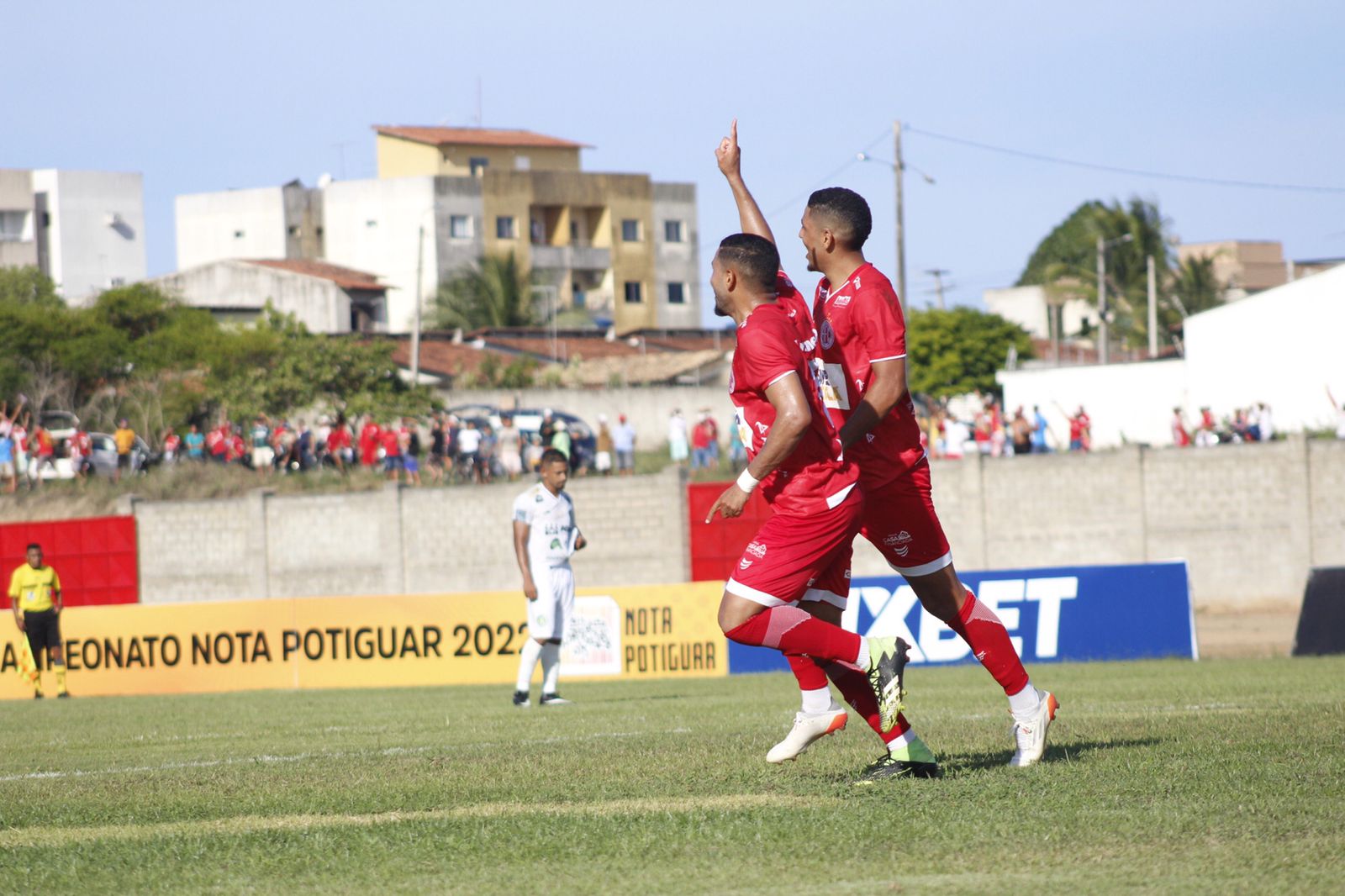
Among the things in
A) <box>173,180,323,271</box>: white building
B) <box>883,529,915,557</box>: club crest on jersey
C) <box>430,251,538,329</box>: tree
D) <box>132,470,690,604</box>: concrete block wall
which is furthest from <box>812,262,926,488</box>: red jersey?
<box>173,180,323,271</box>: white building

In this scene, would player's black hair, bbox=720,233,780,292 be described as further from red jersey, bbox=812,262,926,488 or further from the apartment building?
the apartment building

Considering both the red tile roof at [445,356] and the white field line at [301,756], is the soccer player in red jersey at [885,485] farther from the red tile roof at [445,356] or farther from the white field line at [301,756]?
the red tile roof at [445,356]

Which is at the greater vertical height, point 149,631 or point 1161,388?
point 1161,388

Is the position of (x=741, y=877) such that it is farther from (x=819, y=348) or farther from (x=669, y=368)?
(x=669, y=368)

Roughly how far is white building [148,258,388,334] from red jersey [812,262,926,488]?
2637 inches

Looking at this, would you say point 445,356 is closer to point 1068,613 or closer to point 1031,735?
point 1068,613

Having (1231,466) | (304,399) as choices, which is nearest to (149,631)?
(1231,466)

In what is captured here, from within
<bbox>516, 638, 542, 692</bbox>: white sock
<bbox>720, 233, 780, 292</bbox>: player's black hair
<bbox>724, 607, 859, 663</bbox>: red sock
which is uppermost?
<bbox>720, 233, 780, 292</bbox>: player's black hair

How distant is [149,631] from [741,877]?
18565 mm

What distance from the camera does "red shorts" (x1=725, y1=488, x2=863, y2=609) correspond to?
258 inches

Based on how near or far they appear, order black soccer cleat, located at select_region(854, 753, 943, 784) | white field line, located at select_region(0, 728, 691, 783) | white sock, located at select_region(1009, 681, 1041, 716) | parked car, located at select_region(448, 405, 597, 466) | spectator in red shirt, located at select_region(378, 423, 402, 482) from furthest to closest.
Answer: parked car, located at select_region(448, 405, 597, 466)
spectator in red shirt, located at select_region(378, 423, 402, 482)
white field line, located at select_region(0, 728, 691, 783)
white sock, located at select_region(1009, 681, 1041, 716)
black soccer cleat, located at select_region(854, 753, 943, 784)

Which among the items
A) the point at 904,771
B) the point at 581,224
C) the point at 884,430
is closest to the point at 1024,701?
the point at 904,771

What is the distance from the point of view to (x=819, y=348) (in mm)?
6977

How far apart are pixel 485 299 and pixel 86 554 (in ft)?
133
